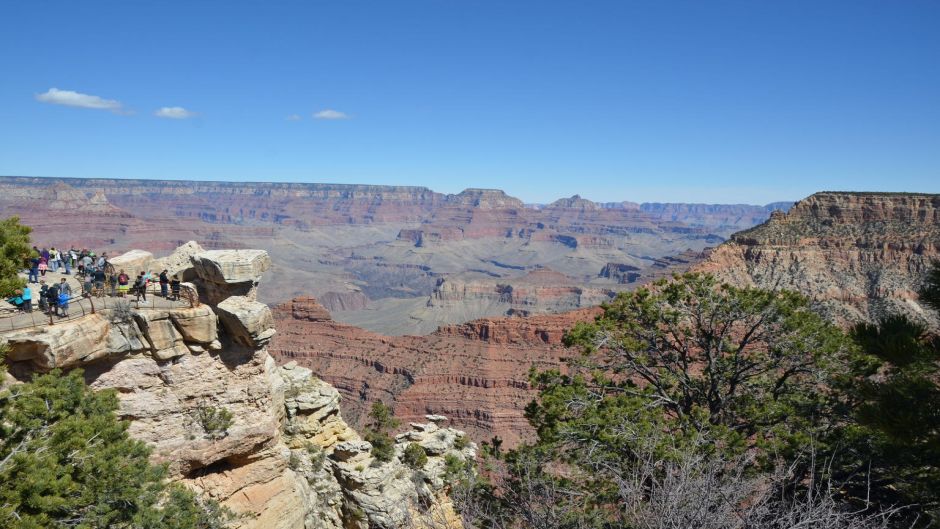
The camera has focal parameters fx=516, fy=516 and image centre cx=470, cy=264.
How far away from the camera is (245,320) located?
14.8 m

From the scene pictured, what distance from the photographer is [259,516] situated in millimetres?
15305

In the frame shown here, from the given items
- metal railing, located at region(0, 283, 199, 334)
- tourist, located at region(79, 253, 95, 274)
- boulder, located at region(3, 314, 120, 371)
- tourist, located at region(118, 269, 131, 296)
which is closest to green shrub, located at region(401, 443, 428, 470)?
metal railing, located at region(0, 283, 199, 334)

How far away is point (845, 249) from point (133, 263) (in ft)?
286

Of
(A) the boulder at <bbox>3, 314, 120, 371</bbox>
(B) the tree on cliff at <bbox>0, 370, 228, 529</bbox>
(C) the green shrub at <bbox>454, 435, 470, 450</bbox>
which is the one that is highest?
(A) the boulder at <bbox>3, 314, 120, 371</bbox>

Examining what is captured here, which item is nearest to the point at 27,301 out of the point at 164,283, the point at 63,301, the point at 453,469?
the point at 63,301

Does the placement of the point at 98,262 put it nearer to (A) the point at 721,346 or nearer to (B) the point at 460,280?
(A) the point at 721,346

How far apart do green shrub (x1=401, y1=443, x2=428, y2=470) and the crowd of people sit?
9846 millimetres

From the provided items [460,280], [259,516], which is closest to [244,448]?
[259,516]

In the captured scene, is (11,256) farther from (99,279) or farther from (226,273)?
(226,273)

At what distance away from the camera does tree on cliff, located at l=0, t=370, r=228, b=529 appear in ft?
28.1

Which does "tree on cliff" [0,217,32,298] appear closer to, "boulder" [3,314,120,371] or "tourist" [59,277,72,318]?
"boulder" [3,314,120,371]

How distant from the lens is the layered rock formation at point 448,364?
6084 centimetres

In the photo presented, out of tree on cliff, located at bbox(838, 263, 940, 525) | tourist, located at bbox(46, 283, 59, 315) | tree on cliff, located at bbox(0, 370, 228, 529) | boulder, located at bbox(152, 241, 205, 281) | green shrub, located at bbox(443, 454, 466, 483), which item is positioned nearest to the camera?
tree on cliff, located at bbox(838, 263, 940, 525)

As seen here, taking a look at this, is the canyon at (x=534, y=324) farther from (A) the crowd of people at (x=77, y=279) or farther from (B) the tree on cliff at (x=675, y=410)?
(A) the crowd of people at (x=77, y=279)
